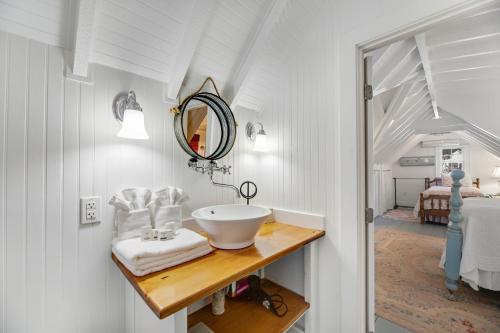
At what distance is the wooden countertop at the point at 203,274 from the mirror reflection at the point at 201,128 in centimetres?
62

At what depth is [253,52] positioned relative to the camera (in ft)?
4.14

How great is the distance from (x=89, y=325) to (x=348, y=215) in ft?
4.30

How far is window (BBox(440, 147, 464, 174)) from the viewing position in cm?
574

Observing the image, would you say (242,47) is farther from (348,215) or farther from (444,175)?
(444,175)

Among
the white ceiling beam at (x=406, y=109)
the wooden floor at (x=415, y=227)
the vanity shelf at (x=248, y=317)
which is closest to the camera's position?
the vanity shelf at (x=248, y=317)

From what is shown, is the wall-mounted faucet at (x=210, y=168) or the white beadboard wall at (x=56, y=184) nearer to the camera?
the white beadboard wall at (x=56, y=184)

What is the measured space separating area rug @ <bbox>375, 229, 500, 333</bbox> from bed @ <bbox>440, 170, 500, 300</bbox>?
14 cm

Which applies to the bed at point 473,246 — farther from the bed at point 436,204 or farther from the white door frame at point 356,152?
the bed at point 436,204

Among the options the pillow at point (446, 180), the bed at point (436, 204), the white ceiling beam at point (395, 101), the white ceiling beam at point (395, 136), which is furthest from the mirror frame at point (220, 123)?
the pillow at point (446, 180)

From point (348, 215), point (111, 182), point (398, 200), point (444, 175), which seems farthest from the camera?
point (398, 200)

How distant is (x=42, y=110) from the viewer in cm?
83

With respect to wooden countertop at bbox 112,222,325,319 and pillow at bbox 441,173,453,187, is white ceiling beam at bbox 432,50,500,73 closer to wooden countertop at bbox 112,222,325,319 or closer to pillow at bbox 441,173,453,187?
wooden countertop at bbox 112,222,325,319

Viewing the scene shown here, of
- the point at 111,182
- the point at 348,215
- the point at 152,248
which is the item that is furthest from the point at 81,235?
the point at 348,215

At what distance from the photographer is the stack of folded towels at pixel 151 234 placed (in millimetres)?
796
